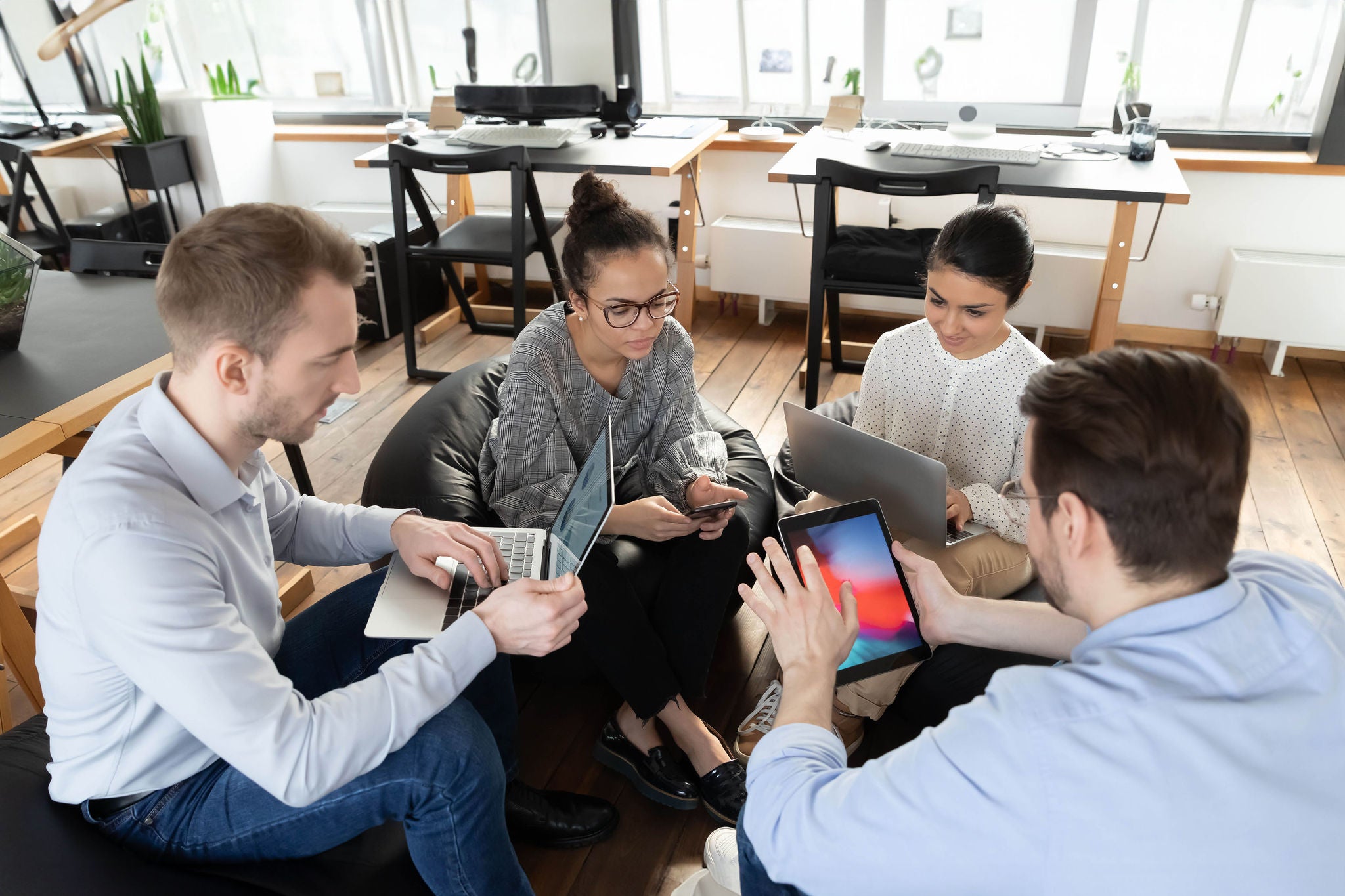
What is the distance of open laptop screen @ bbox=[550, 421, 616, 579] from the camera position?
4.36 feet

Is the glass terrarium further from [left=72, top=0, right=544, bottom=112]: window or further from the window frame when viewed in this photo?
[left=72, top=0, right=544, bottom=112]: window

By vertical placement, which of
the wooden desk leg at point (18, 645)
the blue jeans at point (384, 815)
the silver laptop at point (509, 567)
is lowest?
the wooden desk leg at point (18, 645)

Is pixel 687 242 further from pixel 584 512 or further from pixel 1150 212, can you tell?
pixel 584 512

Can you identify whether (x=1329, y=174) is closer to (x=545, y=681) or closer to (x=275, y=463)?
(x=545, y=681)

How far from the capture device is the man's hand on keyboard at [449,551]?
1.39m

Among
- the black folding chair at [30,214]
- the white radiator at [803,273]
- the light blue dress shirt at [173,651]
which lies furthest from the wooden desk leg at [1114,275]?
the black folding chair at [30,214]

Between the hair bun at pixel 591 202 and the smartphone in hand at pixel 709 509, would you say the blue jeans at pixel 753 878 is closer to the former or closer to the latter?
the smartphone in hand at pixel 709 509

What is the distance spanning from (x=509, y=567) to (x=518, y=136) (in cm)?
233

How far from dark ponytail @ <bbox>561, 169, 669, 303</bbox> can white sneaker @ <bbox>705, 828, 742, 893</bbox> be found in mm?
994

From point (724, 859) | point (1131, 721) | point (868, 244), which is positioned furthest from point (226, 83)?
point (1131, 721)

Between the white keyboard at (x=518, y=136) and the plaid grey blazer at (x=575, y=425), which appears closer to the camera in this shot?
the plaid grey blazer at (x=575, y=425)

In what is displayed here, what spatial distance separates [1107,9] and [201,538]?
360cm

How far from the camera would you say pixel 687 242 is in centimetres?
372

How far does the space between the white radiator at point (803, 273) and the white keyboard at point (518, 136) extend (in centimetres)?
80
